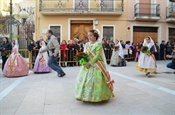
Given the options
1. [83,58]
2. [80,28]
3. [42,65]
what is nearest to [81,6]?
[80,28]

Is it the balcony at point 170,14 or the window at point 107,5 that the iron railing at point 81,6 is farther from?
the balcony at point 170,14

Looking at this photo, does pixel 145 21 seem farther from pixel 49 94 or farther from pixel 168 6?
pixel 49 94

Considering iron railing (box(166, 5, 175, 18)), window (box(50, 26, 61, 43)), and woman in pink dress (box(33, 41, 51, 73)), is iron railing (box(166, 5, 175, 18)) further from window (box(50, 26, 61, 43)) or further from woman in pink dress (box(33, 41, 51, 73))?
woman in pink dress (box(33, 41, 51, 73))

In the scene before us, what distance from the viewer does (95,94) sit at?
18.6 feet

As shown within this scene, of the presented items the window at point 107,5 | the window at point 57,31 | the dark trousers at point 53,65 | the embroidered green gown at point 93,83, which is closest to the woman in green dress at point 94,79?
the embroidered green gown at point 93,83

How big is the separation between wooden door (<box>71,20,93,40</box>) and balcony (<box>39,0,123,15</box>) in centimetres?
100

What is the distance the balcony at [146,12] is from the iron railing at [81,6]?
140cm

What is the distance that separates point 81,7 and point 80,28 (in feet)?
5.77

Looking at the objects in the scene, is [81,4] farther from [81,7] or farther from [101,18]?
[101,18]

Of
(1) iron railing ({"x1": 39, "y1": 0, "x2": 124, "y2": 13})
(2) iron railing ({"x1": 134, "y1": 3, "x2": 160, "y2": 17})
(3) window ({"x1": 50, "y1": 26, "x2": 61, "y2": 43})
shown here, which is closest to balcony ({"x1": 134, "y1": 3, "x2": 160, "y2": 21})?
(2) iron railing ({"x1": 134, "y1": 3, "x2": 160, "y2": 17})

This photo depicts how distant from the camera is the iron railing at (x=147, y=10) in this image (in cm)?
2330

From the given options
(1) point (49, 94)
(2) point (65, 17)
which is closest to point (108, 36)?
(2) point (65, 17)

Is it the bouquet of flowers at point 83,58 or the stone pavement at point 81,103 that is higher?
the bouquet of flowers at point 83,58

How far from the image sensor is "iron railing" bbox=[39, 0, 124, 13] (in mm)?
22609
